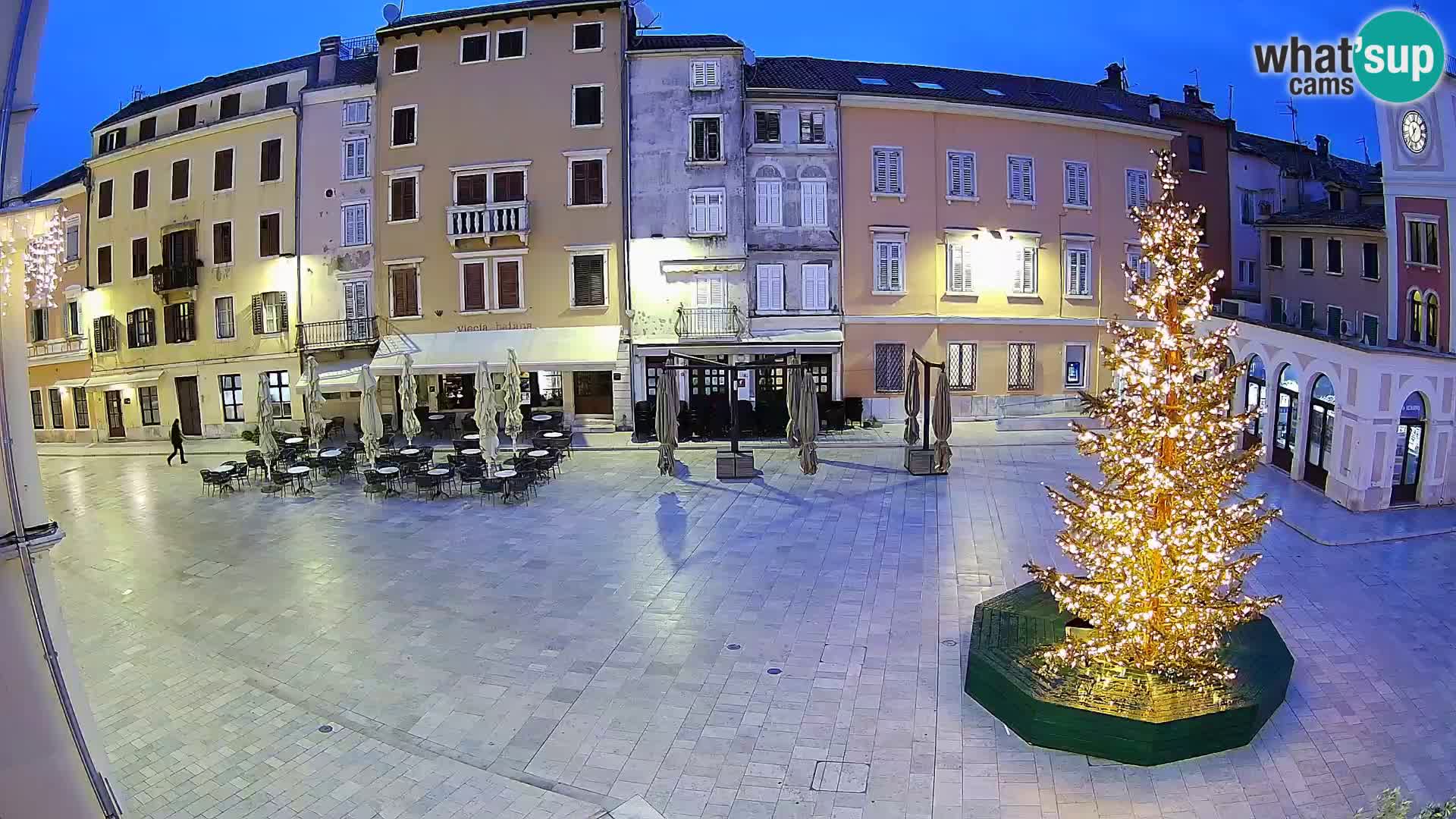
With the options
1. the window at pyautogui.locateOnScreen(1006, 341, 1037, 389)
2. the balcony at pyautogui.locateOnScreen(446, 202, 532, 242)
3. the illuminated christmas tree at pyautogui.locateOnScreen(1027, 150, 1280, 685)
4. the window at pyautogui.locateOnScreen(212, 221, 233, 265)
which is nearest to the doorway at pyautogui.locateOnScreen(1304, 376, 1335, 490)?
the window at pyautogui.locateOnScreen(1006, 341, 1037, 389)

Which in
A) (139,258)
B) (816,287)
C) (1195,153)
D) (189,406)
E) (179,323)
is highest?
(1195,153)

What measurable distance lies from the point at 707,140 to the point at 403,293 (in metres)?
10.6

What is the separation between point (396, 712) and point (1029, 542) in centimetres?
1085

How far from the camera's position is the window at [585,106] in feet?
94.7

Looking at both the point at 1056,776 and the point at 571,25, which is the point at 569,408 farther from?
the point at 1056,776

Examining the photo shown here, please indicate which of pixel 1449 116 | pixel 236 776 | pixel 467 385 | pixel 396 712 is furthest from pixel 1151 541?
pixel 467 385

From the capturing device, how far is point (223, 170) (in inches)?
1225

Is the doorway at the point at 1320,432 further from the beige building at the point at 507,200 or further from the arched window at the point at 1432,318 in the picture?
the beige building at the point at 507,200

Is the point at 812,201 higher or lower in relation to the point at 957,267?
higher

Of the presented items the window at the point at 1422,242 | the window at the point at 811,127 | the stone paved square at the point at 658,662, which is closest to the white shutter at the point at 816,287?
the window at the point at 811,127

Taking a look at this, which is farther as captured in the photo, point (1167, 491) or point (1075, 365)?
point (1075, 365)

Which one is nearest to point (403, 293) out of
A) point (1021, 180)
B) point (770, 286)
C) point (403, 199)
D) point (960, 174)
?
point (403, 199)

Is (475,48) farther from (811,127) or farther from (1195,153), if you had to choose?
(1195,153)

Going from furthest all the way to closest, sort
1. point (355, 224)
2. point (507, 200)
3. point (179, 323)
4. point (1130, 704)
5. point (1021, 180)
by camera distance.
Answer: point (179, 323), point (1021, 180), point (355, 224), point (507, 200), point (1130, 704)
